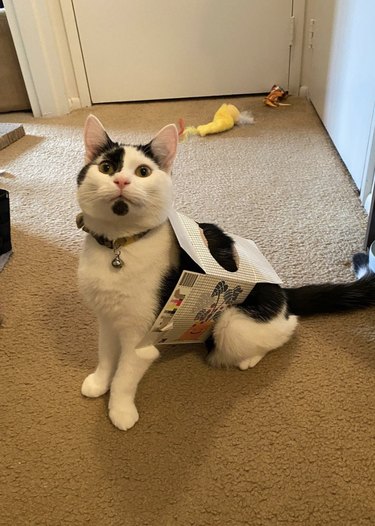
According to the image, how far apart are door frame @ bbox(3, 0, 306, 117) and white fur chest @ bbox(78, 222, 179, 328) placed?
2.06 metres

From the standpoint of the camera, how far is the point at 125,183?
0.76 metres

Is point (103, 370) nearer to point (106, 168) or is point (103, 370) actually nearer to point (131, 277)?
point (131, 277)

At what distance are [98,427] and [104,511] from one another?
0.18m

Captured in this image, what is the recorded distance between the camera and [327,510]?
81 centimetres

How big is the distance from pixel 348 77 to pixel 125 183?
1427mm

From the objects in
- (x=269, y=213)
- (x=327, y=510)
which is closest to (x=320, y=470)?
(x=327, y=510)

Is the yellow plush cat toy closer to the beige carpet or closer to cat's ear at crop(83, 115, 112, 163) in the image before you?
the beige carpet

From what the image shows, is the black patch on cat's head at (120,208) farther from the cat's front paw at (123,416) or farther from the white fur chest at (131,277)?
the cat's front paw at (123,416)

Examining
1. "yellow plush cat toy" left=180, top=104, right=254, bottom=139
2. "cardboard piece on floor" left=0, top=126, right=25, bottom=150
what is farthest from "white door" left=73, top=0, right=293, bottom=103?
"cardboard piece on floor" left=0, top=126, right=25, bottom=150

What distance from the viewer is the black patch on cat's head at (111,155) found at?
2.63 ft

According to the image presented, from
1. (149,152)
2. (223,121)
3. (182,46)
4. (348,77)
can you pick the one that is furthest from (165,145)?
(182,46)

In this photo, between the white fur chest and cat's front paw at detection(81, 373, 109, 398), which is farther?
cat's front paw at detection(81, 373, 109, 398)

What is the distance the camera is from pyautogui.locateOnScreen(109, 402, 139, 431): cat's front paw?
941mm

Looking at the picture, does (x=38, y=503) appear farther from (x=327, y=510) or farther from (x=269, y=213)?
(x=269, y=213)
